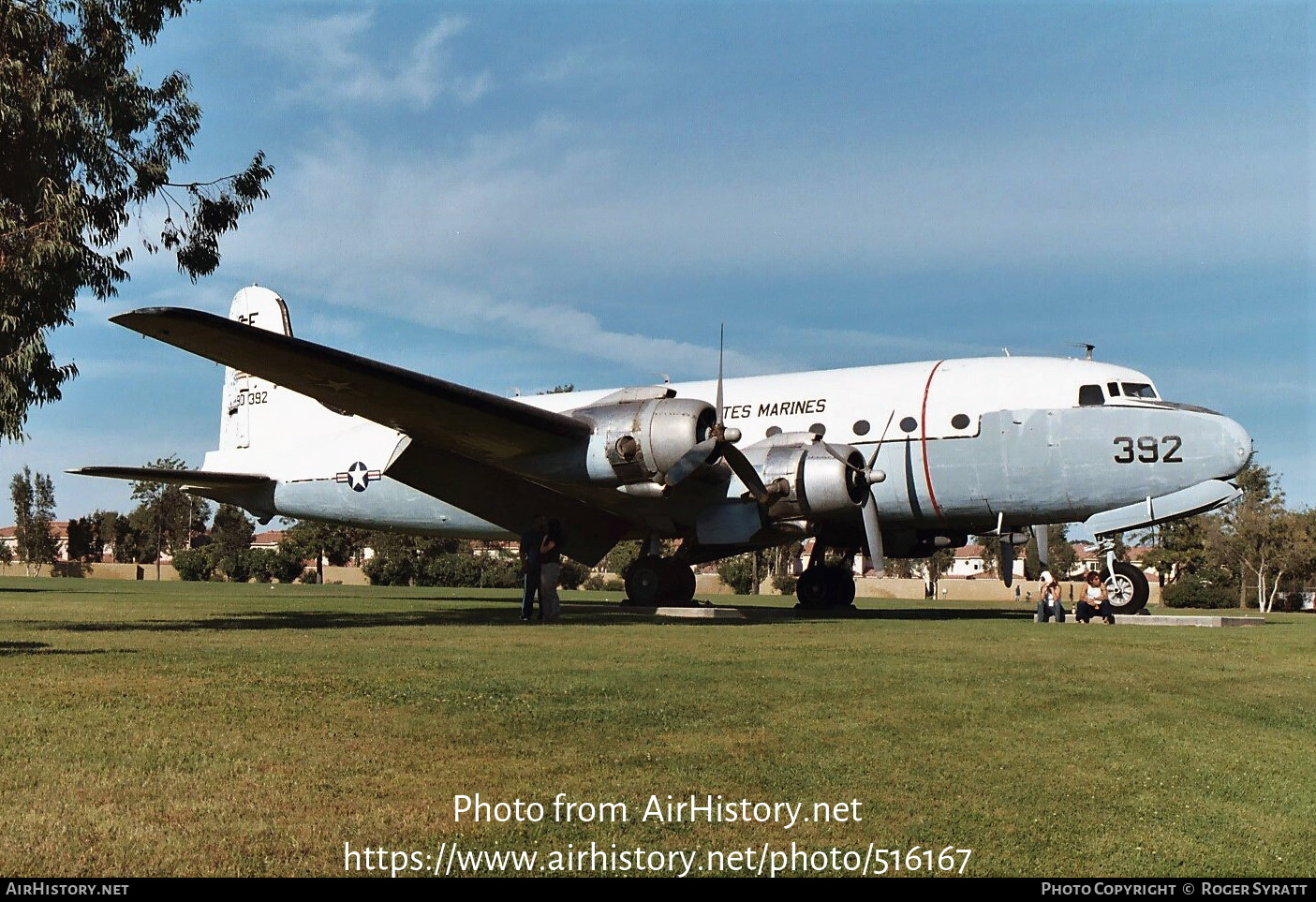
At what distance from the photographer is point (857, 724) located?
7.18m

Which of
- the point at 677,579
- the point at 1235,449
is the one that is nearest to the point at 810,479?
the point at 677,579

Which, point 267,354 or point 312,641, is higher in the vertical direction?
point 267,354

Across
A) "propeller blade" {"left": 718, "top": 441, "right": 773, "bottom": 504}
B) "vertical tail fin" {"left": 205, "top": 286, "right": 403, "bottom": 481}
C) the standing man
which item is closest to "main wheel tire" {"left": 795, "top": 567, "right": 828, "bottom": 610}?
"propeller blade" {"left": 718, "top": 441, "right": 773, "bottom": 504}

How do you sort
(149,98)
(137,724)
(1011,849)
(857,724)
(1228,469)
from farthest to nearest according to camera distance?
1. (149,98)
2. (1228,469)
3. (857,724)
4. (137,724)
5. (1011,849)

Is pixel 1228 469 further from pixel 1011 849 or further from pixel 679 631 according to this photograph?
pixel 1011 849

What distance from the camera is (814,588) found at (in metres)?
24.1

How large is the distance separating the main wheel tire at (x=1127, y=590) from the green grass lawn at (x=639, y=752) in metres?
8.57

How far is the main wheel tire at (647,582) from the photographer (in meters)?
21.2

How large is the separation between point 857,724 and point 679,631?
8.03 m

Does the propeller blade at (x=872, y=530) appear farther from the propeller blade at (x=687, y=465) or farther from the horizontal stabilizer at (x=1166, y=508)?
the horizontal stabilizer at (x=1166, y=508)

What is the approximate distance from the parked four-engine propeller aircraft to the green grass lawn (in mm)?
5656

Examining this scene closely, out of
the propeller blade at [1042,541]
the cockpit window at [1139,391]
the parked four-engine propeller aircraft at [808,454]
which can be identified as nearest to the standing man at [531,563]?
the parked four-engine propeller aircraft at [808,454]

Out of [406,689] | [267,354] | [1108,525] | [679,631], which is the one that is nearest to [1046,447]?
[1108,525]
